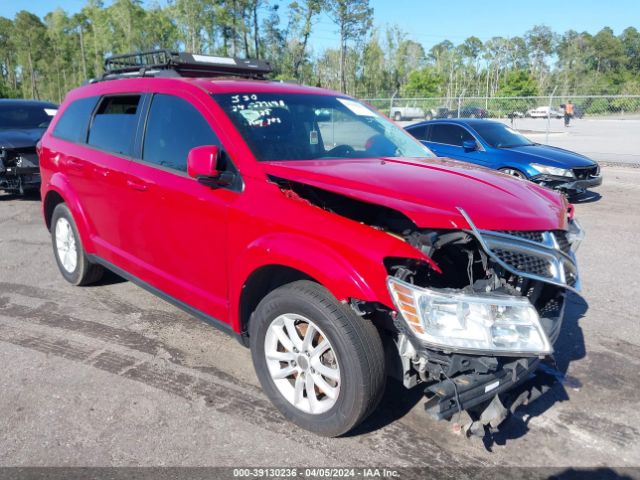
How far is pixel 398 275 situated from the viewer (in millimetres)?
2561

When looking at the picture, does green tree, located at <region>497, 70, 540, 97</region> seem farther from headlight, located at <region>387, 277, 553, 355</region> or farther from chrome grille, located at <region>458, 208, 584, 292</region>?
headlight, located at <region>387, 277, 553, 355</region>

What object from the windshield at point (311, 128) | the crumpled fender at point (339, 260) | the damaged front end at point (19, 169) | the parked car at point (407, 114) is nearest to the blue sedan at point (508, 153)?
the windshield at point (311, 128)

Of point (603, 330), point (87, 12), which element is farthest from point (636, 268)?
point (87, 12)

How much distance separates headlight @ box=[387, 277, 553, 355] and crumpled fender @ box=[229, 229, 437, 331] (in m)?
0.09

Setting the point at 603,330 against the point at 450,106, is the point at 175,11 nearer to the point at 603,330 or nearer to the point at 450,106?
the point at 450,106

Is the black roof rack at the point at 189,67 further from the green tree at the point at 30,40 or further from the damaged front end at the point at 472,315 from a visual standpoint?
the green tree at the point at 30,40

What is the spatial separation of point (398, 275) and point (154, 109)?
2.39m

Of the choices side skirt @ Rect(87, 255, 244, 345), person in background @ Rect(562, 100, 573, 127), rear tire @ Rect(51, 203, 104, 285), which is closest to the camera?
side skirt @ Rect(87, 255, 244, 345)

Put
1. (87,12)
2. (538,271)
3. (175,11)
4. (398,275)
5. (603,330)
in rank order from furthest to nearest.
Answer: (87,12) < (175,11) < (603,330) < (538,271) < (398,275)

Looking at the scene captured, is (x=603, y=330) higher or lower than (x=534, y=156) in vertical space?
lower

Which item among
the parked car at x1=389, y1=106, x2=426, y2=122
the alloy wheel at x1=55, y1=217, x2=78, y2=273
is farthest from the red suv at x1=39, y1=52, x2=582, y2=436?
the parked car at x1=389, y1=106, x2=426, y2=122

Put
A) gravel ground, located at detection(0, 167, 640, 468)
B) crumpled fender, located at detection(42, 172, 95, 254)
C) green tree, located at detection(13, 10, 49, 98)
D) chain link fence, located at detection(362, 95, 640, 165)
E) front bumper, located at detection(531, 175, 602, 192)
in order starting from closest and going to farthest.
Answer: gravel ground, located at detection(0, 167, 640, 468) → crumpled fender, located at detection(42, 172, 95, 254) → front bumper, located at detection(531, 175, 602, 192) → chain link fence, located at detection(362, 95, 640, 165) → green tree, located at detection(13, 10, 49, 98)

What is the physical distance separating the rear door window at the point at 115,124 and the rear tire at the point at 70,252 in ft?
2.98

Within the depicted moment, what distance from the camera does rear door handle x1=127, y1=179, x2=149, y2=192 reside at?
389 centimetres
